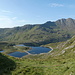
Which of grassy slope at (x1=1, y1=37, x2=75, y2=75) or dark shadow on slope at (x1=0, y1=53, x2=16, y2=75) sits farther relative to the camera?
grassy slope at (x1=1, y1=37, x2=75, y2=75)

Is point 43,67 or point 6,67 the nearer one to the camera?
point 6,67

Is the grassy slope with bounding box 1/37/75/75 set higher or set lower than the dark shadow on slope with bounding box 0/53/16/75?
lower

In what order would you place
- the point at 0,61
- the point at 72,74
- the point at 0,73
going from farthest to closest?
1. the point at 0,61
2. the point at 0,73
3. the point at 72,74

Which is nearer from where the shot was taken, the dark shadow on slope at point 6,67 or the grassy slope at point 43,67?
the dark shadow on slope at point 6,67

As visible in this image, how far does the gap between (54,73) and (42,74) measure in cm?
274

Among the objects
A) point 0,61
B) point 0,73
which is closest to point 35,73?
point 0,73

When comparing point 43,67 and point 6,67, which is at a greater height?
point 6,67

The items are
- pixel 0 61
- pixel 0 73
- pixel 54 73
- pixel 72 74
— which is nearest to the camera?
pixel 72 74

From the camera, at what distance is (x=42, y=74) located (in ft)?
71.5

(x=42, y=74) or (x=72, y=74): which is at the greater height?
(x=72, y=74)

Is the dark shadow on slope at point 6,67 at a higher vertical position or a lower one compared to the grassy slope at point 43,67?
higher

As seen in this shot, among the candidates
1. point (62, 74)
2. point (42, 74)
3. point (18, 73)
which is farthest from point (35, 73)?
point (62, 74)

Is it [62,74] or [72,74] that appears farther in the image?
[62,74]

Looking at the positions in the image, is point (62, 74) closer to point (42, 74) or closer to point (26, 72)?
point (42, 74)
